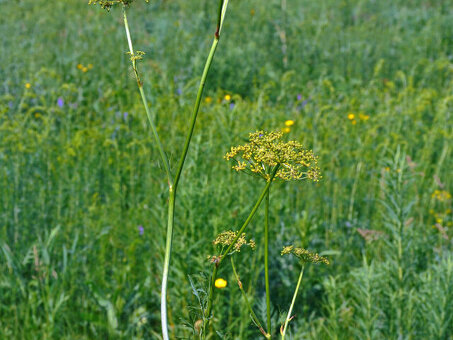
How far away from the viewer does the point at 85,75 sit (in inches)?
205

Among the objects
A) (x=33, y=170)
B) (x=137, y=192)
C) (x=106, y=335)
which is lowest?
(x=106, y=335)

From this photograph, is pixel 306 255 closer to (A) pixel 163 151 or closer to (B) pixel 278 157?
(B) pixel 278 157

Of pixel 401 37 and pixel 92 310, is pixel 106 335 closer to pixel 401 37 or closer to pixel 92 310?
pixel 92 310

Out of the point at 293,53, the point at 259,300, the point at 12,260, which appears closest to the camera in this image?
the point at 259,300

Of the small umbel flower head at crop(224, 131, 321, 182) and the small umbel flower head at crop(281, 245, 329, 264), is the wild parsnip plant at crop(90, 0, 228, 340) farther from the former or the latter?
the small umbel flower head at crop(281, 245, 329, 264)

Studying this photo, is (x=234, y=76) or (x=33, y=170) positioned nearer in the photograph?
(x=33, y=170)

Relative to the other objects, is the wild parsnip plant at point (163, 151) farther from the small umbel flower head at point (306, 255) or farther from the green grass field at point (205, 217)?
the small umbel flower head at point (306, 255)

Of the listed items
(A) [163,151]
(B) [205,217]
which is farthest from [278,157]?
(B) [205,217]

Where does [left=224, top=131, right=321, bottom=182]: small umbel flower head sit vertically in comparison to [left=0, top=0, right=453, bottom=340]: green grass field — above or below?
above

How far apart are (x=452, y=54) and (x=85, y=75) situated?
4820mm

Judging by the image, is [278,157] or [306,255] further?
[306,255]

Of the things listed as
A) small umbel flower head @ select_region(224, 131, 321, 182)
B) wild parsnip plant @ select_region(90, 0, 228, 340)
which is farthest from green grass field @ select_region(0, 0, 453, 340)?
small umbel flower head @ select_region(224, 131, 321, 182)

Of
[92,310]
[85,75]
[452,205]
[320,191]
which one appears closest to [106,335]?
[92,310]

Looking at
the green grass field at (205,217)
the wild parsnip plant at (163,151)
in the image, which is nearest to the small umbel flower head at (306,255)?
the green grass field at (205,217)
